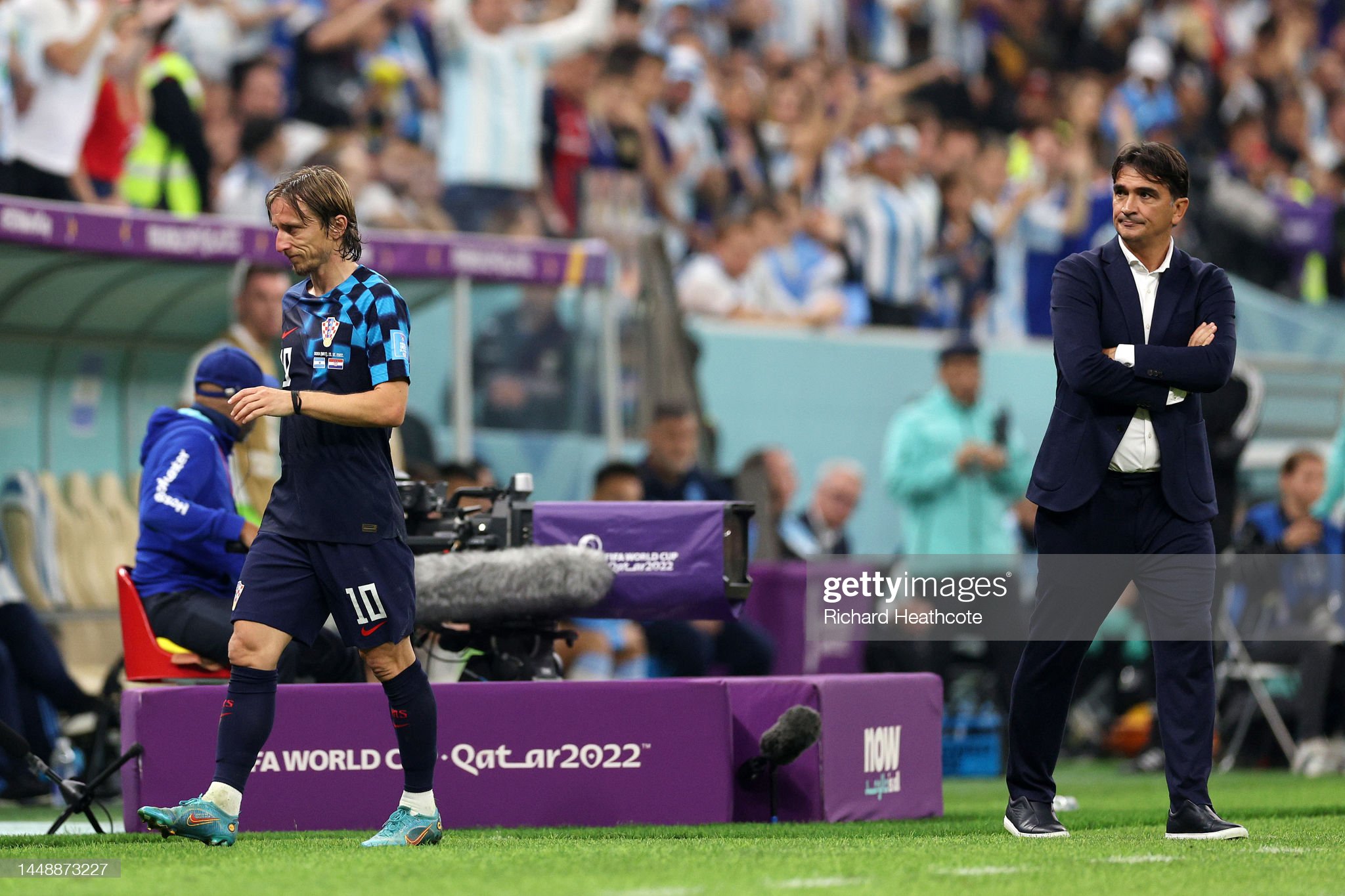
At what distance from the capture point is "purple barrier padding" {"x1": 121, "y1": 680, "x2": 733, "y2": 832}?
7.81m

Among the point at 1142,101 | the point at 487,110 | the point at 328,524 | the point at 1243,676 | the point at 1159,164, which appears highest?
the point at 1142,101

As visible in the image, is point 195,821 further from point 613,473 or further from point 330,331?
point 613,473

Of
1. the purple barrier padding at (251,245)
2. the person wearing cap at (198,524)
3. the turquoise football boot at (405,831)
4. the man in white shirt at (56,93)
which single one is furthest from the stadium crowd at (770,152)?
the turquoise football boot at (405,831)

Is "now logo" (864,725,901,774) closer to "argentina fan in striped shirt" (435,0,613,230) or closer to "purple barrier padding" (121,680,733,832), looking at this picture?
"purple barrier padding" (121,680,733,832)

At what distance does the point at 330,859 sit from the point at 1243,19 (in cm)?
2084

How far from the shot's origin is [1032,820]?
6852 mm

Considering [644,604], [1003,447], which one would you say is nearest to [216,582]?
[644,604]

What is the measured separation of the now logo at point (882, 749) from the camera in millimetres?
8258

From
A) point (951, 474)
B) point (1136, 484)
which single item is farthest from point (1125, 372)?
point (951, 474)

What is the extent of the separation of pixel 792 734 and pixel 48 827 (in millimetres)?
2851

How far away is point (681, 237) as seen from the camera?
637 inches

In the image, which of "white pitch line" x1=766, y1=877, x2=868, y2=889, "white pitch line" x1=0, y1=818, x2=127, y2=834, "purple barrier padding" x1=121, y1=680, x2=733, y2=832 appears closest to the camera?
"white pitch line" x1=766, y1=877, x2=868, y2=889

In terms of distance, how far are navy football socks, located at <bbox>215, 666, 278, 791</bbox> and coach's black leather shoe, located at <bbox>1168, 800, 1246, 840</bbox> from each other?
2.84 m

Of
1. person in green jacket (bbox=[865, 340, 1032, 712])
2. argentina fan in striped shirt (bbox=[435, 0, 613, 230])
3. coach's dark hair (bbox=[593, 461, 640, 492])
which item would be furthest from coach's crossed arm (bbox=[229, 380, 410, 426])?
argentina fan in striped shirt (bbox=[435, 0, 613, 230])
